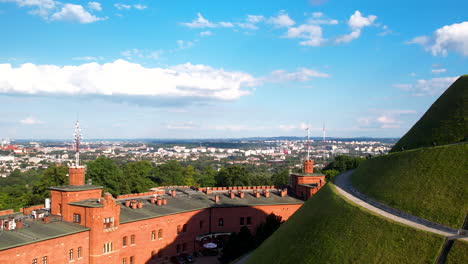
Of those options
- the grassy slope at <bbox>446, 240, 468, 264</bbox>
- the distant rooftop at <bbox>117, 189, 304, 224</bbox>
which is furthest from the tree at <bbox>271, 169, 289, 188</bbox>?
the grassy slope at <bbox>446, 240, 468, 264</bbox>

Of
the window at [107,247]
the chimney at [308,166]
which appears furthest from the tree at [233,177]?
the window at [107,247]

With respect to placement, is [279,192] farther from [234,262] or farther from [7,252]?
[7,252]

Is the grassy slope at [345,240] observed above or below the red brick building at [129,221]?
above

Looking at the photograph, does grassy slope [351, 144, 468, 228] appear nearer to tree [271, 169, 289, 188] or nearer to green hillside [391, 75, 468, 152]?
green hillside [391, 75, 468, 152]

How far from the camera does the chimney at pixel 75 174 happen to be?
55062 millimetres

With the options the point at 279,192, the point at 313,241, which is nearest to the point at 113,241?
the point at 313,241

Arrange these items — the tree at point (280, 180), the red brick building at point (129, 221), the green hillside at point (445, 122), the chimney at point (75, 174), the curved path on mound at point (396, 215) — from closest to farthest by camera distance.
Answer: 1. the curved path on mound at point (396, 215)
2. the green hillside at point (445, 122)
3. the red brick building at point (129, 221)
4. the chimney at point (75, 174)
5. the tree at point (280, 180)

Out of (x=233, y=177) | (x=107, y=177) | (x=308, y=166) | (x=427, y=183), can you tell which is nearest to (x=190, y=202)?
(x=308, y=166)

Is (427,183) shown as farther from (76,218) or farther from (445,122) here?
(76,218)

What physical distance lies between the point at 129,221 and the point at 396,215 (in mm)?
36392

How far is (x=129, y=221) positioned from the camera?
5278cm

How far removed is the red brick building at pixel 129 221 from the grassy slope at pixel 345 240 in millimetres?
22093

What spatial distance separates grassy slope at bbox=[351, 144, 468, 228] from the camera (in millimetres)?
28891

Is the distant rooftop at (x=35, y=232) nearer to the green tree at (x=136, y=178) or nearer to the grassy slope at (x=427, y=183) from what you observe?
the grassy slope at (x=427, y=183)
